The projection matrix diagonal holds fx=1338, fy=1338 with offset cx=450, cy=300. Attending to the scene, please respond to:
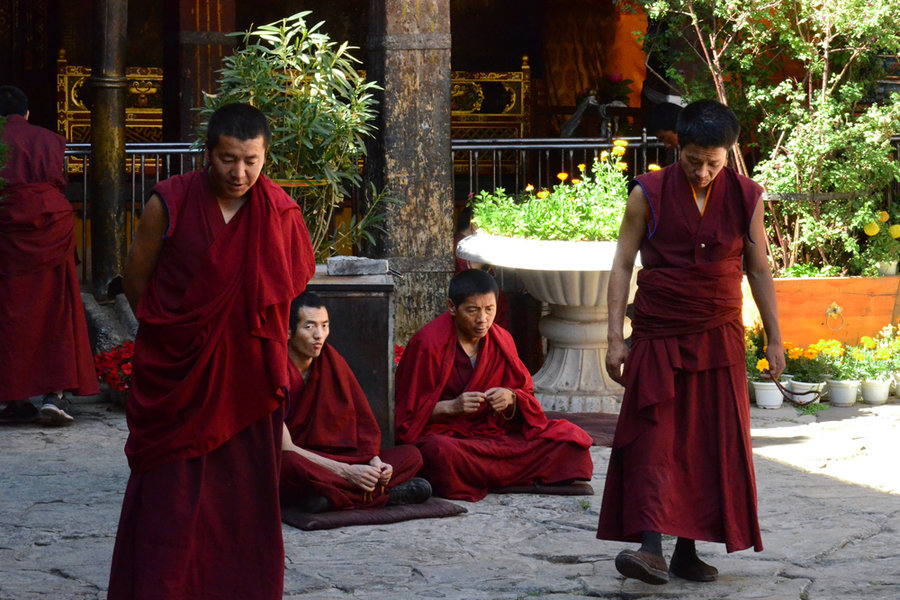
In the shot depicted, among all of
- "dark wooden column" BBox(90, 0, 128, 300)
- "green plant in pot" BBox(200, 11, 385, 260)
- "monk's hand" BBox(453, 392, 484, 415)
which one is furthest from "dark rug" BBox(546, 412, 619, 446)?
"dark wooden column" BBox(90, 0, 128, 300)

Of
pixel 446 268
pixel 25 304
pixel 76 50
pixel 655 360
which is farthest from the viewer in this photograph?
pixel 76 50

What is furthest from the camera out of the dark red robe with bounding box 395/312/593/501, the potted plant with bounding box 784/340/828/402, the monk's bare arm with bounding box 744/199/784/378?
the potted plant with bounding box 784/340/828/402

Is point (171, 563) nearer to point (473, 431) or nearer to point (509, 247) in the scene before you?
point (473, 431)

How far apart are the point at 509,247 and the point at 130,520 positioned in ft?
14.6

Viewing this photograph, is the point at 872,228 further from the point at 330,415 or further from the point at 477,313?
the point at 330,415

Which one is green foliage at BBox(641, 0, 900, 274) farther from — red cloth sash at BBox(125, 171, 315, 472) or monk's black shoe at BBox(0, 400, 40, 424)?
red cloth sash at BBox(125, 171, 315, 472)

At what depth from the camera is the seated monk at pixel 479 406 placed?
20.6ft

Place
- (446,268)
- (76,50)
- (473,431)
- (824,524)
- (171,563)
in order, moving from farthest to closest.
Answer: (76,50) → (446,268) → (473,431) → (824,524) → (171,563)

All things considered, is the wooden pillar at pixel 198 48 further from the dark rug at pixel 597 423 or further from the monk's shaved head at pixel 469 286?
the monk's shaved head at pixel 469 286

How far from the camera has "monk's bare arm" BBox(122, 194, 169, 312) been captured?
4004mm

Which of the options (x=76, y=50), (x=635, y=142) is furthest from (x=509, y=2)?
(x=635, y=142)

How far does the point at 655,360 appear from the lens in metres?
4.82

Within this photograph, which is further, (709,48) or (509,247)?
(709,48)

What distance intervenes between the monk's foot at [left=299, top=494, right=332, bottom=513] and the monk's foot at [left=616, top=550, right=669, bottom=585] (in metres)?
→ 1.54
